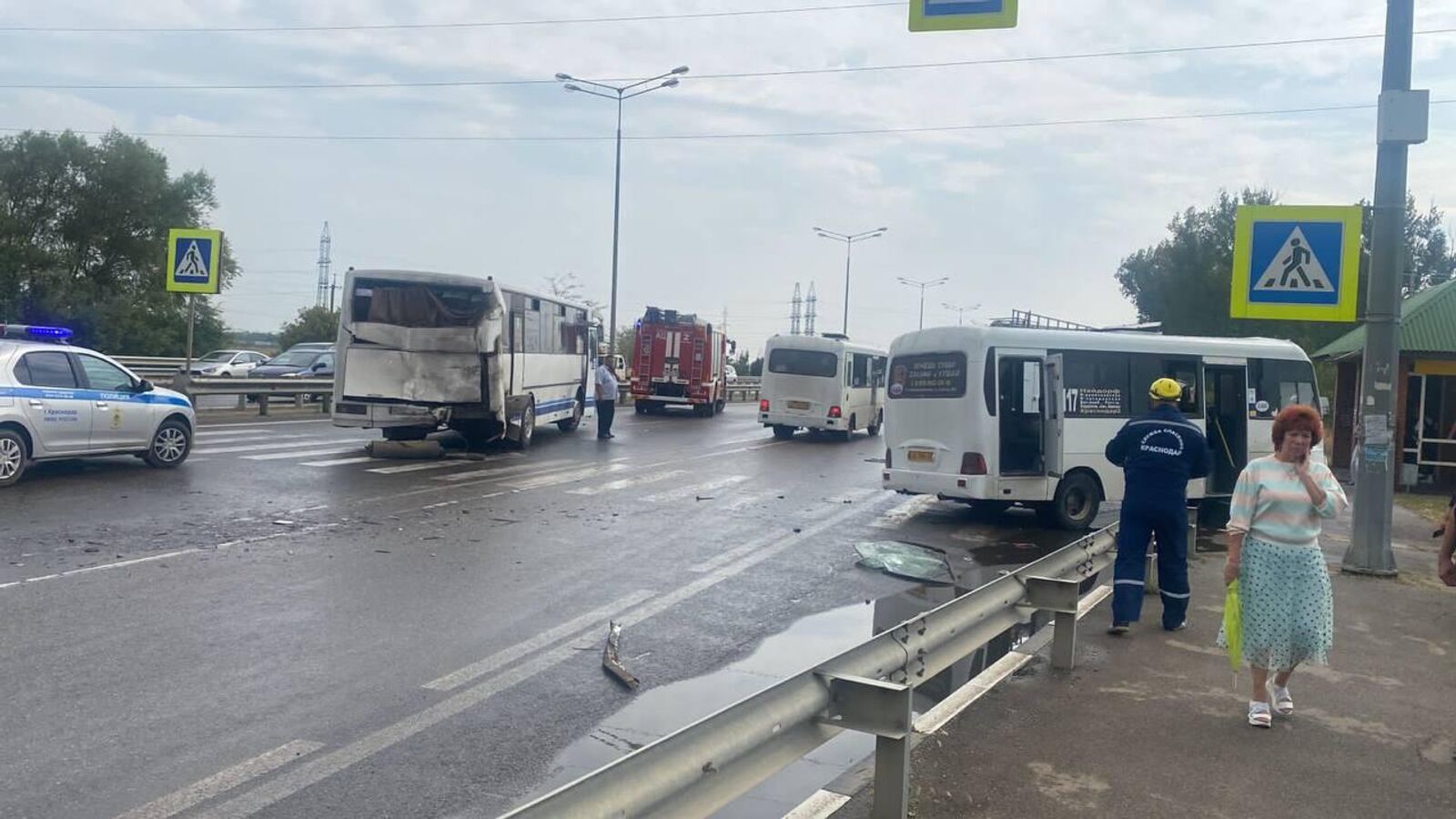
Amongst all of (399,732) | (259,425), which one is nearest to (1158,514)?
(399,732)

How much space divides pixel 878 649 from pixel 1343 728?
9.50 feet

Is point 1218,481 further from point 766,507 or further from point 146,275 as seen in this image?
point 146,275

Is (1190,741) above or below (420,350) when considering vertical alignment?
below

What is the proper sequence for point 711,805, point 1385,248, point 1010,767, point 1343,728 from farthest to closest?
point 1385,248
point 1343,728
point 1010,767
point 711,805

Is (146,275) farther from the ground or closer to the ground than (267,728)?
farther from the ground

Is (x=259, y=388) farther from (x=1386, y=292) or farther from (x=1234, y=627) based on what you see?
(x=1234, y=627)

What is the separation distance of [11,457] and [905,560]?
32.8 feet

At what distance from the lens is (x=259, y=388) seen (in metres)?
28.1

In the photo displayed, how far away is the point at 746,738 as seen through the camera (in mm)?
3832

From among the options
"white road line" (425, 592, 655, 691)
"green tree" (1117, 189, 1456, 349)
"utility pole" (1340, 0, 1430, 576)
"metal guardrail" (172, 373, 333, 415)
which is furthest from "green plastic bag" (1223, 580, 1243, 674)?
"green tree" (1117, 189, 1456, 349)

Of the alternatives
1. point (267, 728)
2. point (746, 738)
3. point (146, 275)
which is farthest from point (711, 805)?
point (146, 275)

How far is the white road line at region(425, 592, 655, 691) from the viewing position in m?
6.74

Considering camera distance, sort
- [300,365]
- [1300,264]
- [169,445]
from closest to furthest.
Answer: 1. [1300,264]
2. [169,445]
3. [300,365]

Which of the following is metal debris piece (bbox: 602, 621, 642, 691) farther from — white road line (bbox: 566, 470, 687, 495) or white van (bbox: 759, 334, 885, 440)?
white van (bbox: 759, 334, 885, 440)
